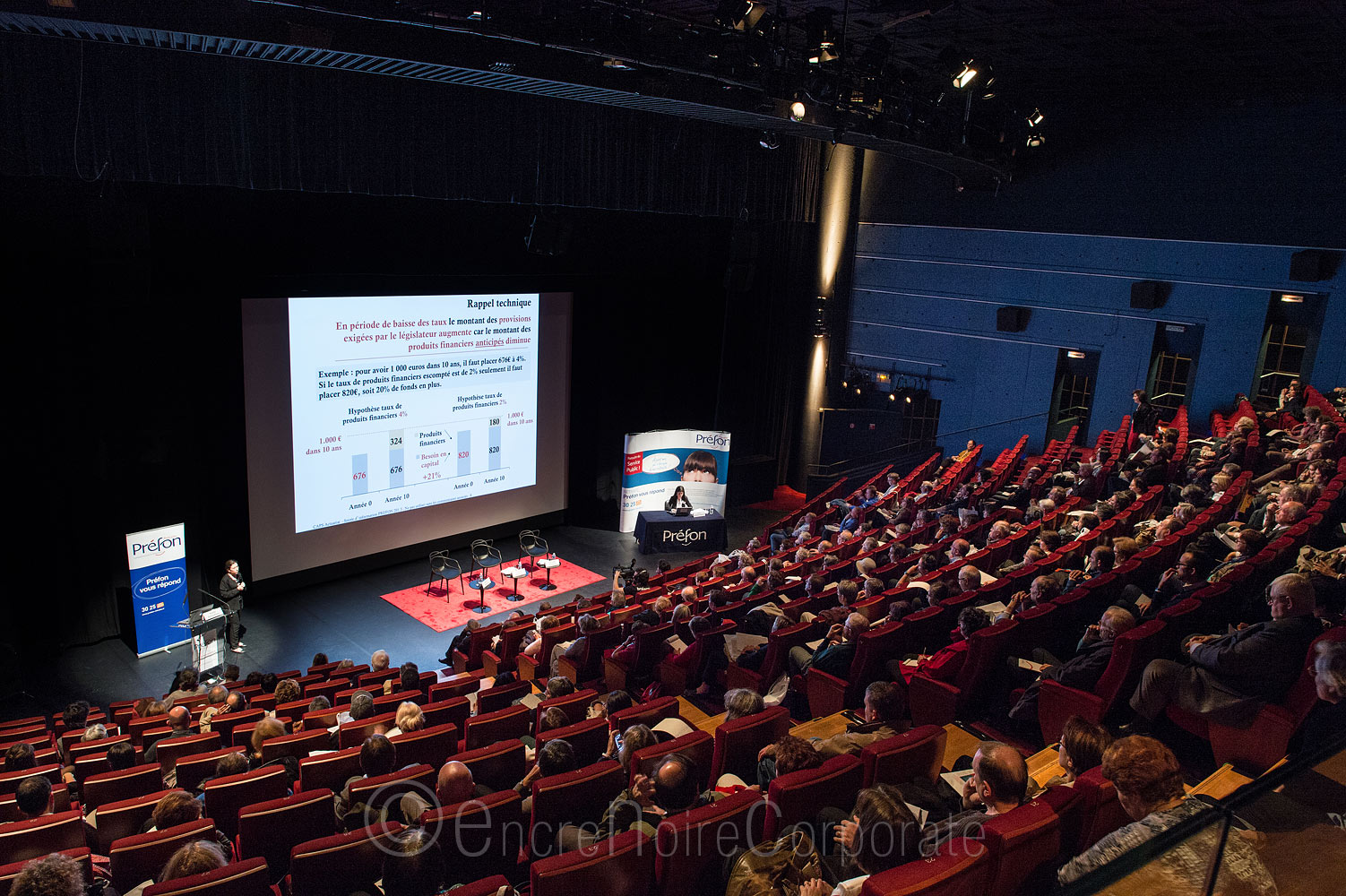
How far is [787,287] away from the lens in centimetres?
1538

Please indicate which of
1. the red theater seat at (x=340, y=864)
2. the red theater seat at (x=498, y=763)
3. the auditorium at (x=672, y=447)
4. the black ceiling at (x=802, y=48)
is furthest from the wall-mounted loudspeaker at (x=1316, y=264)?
the red theater seat at (x=340, y=864)

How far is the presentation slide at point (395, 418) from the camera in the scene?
9.99m

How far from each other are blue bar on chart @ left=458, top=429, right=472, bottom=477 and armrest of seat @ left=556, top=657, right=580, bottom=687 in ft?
18.2

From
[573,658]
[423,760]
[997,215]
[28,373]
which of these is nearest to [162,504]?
[28,373]

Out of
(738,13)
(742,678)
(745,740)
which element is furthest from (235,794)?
(738,13)

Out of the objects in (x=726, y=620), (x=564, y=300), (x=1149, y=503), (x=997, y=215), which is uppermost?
(x=997, y=215)

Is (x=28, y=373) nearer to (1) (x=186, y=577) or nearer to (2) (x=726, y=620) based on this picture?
(1) (x=186, y=577)

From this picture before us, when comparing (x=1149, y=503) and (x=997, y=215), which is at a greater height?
(x=997, y=215)

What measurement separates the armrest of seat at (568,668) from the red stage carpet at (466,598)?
11.7 feet

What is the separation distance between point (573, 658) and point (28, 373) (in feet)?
20.0

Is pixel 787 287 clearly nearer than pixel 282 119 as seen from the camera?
No

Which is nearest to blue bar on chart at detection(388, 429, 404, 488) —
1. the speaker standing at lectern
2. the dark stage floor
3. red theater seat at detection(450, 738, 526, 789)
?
the dark stage floor

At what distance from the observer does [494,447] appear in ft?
39.9

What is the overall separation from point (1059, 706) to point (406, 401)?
8.69 m
